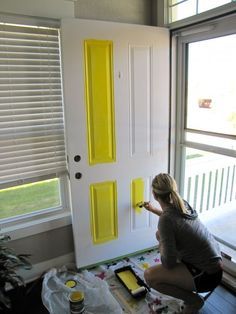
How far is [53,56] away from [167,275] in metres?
1.68

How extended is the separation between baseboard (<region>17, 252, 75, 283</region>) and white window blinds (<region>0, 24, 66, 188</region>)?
74cm

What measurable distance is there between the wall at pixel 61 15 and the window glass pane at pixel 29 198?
0.70 ft

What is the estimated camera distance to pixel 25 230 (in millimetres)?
2049

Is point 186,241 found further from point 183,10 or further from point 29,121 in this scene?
point 183,10

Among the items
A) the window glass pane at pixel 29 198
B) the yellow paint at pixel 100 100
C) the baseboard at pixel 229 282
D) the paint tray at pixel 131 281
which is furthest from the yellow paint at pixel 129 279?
the yellow paint at pixel 100 100

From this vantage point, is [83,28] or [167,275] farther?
[83,28]

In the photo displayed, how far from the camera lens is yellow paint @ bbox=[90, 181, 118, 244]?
218 centimetres

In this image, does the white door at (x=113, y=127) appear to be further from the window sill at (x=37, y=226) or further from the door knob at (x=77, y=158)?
the window sill at (x=37, y=226)

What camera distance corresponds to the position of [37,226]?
209cm

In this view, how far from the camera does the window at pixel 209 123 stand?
1.99 m

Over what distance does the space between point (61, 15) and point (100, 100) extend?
2.07 ft

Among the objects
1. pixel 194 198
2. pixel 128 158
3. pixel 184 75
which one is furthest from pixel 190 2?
pixel 194 198

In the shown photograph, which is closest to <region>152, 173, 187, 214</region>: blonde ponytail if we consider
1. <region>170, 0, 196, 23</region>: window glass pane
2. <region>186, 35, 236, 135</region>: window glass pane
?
<region>186, 35, 236, 135</region>: window glass pane

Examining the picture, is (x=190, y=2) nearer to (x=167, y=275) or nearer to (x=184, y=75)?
(x=184, y=75)
